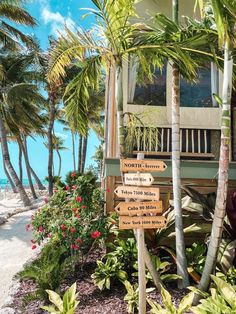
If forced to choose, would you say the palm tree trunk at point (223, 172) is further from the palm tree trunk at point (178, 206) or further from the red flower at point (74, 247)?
the red flower at point (74, 247)

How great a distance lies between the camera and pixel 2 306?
4410mm

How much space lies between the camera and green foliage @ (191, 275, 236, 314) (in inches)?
130

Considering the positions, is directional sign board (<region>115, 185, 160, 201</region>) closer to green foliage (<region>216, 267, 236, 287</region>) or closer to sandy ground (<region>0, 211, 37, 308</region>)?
green foliage (<region>216, 267, 236, 287</region>)

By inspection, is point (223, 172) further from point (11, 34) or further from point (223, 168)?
point (11, 34)

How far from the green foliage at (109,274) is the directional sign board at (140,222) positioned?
1.57 meters

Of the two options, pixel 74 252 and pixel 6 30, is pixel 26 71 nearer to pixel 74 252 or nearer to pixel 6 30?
pixel 6 30

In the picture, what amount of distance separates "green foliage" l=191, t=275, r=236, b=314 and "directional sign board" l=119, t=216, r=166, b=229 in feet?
3.22

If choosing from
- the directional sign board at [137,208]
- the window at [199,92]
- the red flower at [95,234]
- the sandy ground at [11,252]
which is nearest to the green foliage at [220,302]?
the directional sign board at [137,208]

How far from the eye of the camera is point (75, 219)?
525 cm

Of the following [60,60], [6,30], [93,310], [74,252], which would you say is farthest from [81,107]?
[6,30]

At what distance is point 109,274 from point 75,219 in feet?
3.59

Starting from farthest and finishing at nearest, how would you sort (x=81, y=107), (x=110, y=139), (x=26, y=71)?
1. (x=26, y=71)
2. (x=110, y=139)
3. (x=81, y=107)

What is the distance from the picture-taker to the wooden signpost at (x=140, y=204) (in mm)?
3350

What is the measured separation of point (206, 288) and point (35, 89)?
52.6ft
